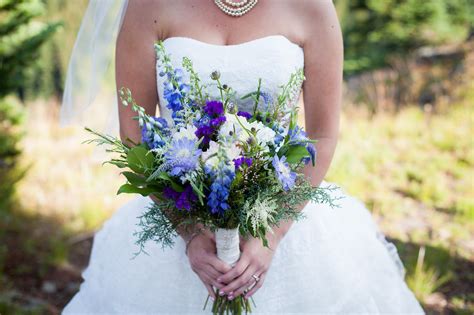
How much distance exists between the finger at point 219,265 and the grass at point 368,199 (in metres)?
1.31

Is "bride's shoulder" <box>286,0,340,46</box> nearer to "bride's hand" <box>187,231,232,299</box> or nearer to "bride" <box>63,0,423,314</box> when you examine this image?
"bride" <box>63,0,423,314</box>

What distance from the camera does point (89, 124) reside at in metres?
2.88

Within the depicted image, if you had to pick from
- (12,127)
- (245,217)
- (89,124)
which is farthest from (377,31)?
(245,217)

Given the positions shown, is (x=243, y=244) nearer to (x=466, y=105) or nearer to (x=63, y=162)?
(x=63, y=162)

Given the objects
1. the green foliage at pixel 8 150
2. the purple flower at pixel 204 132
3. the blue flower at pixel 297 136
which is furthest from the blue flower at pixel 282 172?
the green foliage at pixel 8 150

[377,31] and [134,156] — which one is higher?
[377,31]

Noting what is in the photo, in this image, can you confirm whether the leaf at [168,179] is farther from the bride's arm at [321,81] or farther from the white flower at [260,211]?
the bride's arm at [321,81]

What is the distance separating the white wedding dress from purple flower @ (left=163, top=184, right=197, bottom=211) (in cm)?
62

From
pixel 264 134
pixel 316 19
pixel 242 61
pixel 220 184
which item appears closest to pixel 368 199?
pixel 316 19

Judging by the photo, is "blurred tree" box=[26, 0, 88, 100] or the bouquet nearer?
the bouquet

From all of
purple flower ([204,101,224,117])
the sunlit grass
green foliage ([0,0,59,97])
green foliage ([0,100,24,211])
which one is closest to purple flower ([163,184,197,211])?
purple flower ([204,101,224,117])

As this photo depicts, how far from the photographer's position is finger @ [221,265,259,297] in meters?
1.83

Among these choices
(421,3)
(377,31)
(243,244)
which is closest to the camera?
(243,244)

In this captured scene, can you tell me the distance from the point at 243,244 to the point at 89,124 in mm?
1422
